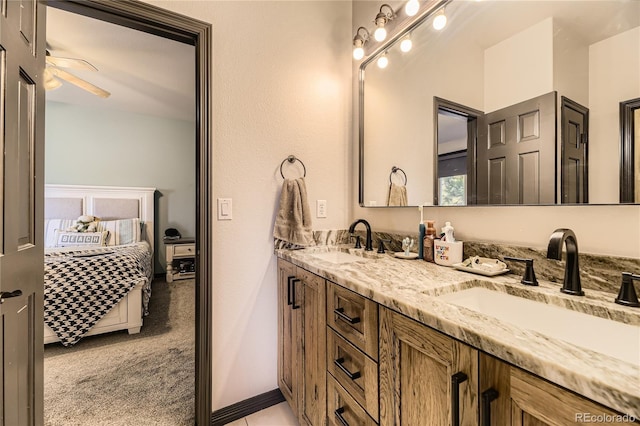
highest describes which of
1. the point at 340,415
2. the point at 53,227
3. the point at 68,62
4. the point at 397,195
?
the point at 68,62

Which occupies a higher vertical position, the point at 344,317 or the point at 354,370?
the point at 344,317

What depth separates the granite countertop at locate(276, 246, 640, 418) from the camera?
407 mm

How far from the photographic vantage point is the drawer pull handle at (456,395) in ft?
1.90

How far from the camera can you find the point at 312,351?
1.22 metres

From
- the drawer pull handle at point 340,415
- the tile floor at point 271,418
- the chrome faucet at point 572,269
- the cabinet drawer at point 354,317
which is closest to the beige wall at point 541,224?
the chrome faucet at point 572,269

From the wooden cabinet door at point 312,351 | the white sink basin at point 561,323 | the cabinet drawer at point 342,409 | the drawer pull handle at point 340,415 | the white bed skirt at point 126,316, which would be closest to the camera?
the white sink basin at point 561,323

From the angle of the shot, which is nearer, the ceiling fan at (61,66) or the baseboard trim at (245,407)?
the baseboard trim at (245,407)

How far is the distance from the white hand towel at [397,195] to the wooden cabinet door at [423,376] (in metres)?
0.90

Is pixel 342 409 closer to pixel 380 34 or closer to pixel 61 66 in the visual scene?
pixel 380 34

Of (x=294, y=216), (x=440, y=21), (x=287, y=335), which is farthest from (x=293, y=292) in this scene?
(x=440, y=21)

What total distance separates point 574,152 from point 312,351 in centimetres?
126

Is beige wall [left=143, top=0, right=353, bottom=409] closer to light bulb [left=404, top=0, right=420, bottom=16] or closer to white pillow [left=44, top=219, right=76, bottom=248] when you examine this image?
light bulb [left=404, top=0, right=420, bottom=16]

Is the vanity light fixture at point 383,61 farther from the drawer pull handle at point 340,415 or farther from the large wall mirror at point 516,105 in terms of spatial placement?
the drawer pull handle at point 340,415

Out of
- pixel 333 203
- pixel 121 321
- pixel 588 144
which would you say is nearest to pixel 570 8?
pixel 588 144
